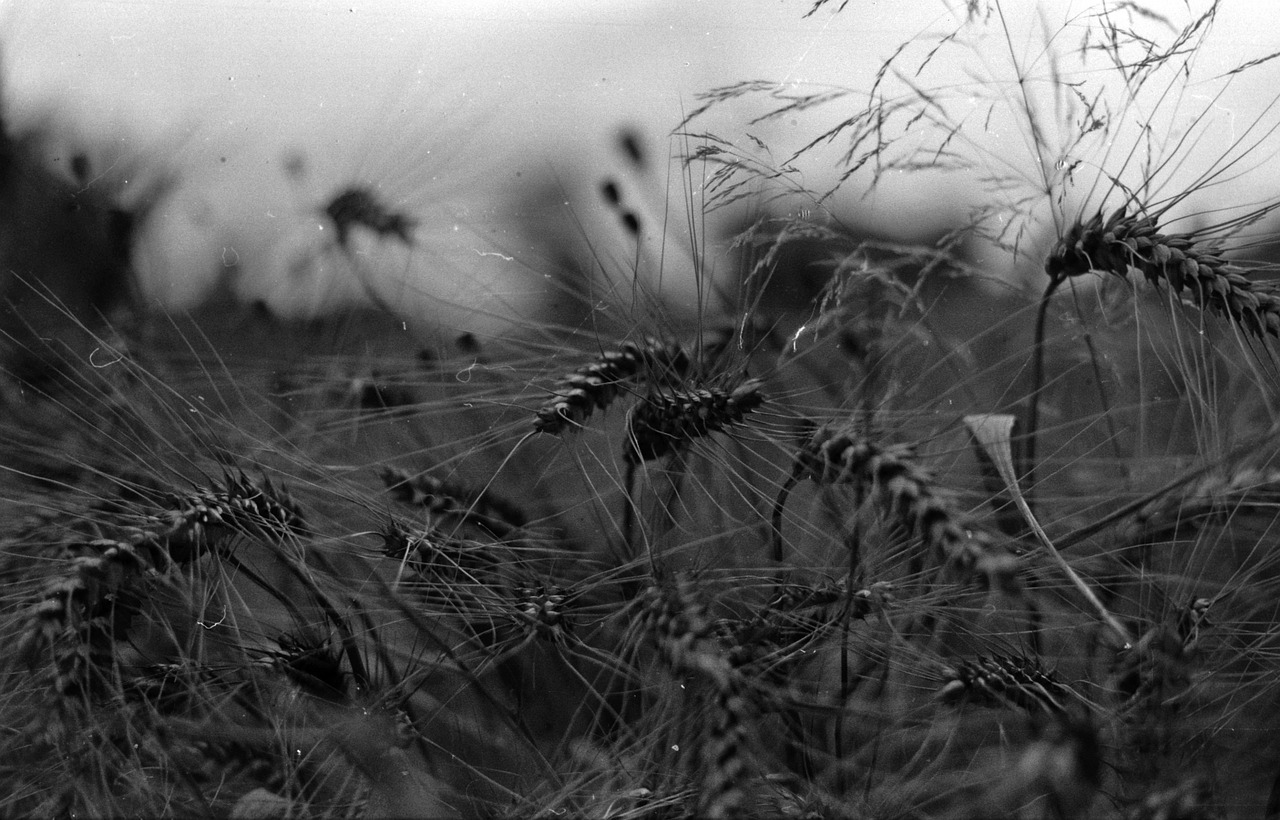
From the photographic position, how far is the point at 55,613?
0.57 m

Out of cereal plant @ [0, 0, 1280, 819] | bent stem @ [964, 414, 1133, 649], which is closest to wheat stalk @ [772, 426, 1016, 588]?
cereal plant @ [0, 0, 1280, 819]

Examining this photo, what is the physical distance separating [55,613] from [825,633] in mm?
518

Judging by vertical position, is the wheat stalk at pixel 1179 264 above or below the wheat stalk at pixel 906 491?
above

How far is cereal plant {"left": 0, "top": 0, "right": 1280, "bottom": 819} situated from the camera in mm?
568

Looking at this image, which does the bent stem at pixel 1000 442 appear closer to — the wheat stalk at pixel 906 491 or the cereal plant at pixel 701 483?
the cereal plant at pixel 701 483

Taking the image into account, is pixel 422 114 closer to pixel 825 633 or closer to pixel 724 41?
pixel 724 41

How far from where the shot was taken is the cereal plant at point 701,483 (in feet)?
1.86

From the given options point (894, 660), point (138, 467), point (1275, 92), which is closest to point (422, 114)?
point (138, 467)

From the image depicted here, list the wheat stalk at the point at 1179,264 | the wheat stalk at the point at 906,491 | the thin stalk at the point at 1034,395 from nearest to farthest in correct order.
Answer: the wheat stalk at the point at 906,491 → the wheat stalk at the point at 1179,264 → the thin stalk at the point at 1034,395

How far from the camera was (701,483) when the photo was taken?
65 cm

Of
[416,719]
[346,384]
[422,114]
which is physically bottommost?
[416,719]

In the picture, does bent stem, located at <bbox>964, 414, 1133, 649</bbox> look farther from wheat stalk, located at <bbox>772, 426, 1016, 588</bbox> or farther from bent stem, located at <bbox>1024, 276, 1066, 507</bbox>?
wheat stalk, located at <bbox>772, 426, 1016, 588</bbox>

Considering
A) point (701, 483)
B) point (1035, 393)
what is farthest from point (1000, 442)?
point (701, 483)

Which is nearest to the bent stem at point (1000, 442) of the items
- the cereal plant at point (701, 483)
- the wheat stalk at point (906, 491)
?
the cereal plant at point (701, 483)
